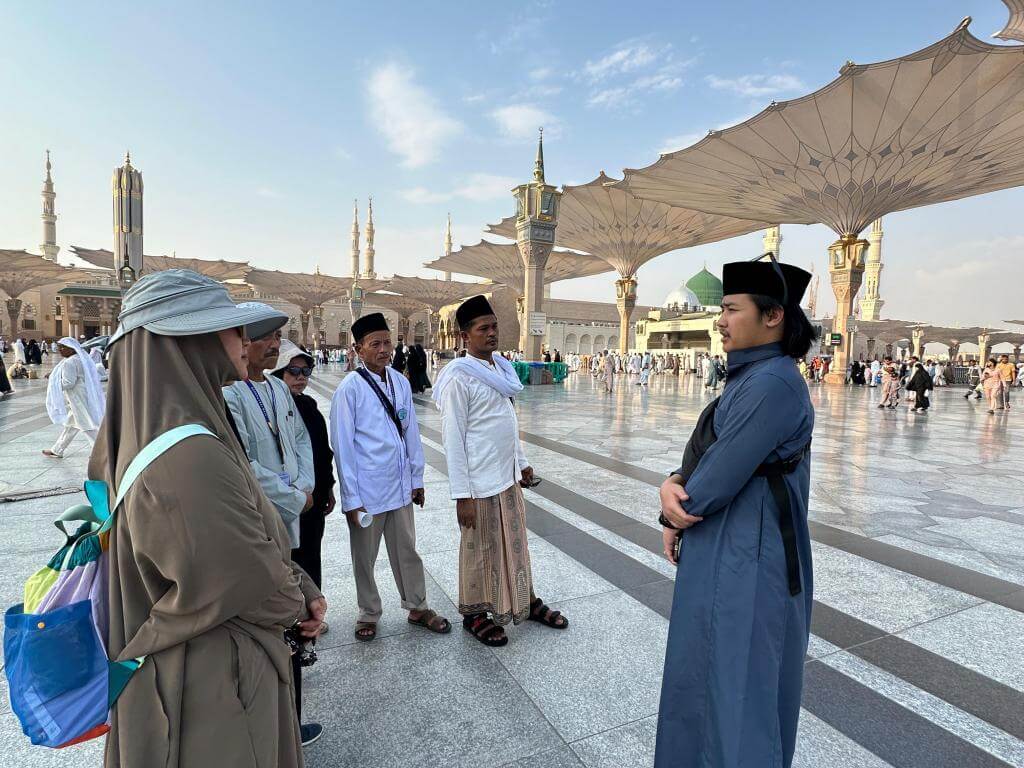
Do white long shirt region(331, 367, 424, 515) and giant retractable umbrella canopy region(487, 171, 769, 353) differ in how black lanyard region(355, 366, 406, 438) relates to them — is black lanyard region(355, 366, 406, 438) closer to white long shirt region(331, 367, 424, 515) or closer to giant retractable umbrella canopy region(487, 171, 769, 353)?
white long shirt region(331, 367, 424, 515)

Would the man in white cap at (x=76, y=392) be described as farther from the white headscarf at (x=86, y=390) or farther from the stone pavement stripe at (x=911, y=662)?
the stone pavement stripe at (x=911, y=662)

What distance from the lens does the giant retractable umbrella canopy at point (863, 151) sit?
12.7 m

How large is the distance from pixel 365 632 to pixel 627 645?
3.67 feet

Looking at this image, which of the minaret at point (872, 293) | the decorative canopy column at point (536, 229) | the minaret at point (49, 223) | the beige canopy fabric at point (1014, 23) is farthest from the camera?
the minaret at point (872, 293)

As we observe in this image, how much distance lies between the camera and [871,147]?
50.9ft

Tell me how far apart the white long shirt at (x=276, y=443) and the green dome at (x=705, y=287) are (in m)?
55.3

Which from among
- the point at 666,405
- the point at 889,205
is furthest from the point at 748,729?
the point at 889,205

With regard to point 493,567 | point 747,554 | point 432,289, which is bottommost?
point 493,567

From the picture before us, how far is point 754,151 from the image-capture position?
16359mm

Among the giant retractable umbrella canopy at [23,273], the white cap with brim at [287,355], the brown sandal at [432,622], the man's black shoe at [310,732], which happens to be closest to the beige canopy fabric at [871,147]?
the white cap with brim at [287,355]

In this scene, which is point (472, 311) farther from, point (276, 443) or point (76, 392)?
point (76, 392)

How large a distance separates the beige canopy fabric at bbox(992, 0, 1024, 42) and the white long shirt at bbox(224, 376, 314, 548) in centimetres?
1759

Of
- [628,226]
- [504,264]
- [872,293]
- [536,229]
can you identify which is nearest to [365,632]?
[536,229]

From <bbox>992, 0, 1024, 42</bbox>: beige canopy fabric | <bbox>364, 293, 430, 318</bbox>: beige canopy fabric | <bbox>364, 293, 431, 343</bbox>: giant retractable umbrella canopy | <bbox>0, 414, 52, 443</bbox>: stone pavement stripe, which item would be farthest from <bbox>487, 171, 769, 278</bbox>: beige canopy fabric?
<bbox>364, 293, 430, 318</bbox>: beige canopy fabric
